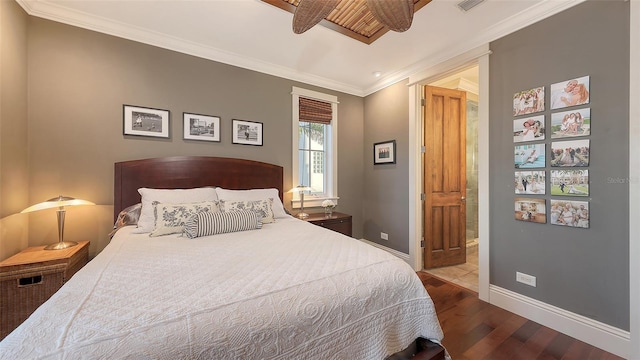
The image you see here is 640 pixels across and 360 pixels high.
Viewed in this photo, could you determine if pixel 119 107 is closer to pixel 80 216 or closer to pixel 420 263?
pixel 80 216

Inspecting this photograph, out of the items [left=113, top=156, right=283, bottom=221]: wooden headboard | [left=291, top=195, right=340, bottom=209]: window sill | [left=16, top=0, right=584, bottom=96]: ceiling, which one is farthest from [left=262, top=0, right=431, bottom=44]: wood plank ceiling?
[left=291, top=195, right=340, bottom=209]: window sill

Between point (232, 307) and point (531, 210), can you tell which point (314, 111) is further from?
point (232, 307)

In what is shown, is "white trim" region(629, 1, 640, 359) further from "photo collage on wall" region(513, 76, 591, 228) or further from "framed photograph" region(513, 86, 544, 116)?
"framed photograph" region(513, 86, 544, 116)

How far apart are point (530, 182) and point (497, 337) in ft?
4.26

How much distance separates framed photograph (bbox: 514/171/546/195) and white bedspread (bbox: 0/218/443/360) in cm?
155

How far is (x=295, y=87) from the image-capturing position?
3279 mm

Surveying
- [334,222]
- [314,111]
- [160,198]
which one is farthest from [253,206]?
[314,111]

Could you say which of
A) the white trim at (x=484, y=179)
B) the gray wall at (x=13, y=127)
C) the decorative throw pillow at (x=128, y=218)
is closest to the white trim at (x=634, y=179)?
the white trim at (x=484, y=179)

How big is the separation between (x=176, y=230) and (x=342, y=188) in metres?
2.40

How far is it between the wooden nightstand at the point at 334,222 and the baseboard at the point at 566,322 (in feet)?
5.43

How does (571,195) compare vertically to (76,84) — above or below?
below

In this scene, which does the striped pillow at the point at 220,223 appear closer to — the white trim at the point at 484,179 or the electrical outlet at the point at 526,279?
the white trim at the point at 484,179

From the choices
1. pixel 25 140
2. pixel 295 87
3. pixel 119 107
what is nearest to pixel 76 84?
pixel 119 107

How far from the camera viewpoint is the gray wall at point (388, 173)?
322 cm
